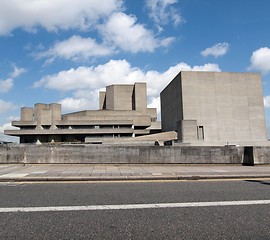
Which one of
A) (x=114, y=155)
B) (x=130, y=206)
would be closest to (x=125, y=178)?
(x=130, y=206)

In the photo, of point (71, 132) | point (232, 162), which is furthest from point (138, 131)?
point (232, 162)

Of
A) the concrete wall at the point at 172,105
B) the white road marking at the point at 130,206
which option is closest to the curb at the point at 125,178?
the white road marking at the point at 130,206

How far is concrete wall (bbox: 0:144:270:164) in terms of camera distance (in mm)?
15617

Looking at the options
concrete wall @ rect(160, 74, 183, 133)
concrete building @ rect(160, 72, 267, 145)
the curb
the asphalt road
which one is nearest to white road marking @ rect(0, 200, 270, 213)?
the asphalt road

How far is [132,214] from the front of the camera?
523 centimetres

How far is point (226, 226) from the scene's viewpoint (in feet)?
14.6

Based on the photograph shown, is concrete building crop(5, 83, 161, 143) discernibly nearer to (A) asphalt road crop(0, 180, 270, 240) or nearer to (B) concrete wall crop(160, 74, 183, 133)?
(B) concrete wall crop(160, 74, 183, 133)

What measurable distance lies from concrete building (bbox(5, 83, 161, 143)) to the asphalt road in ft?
227

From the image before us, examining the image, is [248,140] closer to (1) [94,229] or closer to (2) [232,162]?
(2) [232,162]

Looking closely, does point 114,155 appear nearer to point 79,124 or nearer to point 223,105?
point 223,105

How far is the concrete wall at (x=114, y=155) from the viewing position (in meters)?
15.6

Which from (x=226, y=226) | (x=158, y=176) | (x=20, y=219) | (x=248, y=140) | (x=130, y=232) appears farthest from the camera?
(x=248, y=140)

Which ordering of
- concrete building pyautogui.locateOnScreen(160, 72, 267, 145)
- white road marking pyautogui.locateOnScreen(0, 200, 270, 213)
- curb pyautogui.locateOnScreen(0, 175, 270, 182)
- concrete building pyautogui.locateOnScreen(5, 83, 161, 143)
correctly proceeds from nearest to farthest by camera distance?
white road marking pyautogui.locateOnScreen(0, 200, 270, 213)
curb pyautogui.locateOnScreen(0, 175, 270, 182)
concrete building pyautogui.locateOnScreen(160, 72, 267, 145)
concrete building pyautogui.locateOnScreen(5, 83, 161, 143)

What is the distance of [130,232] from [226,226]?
1689 mm
